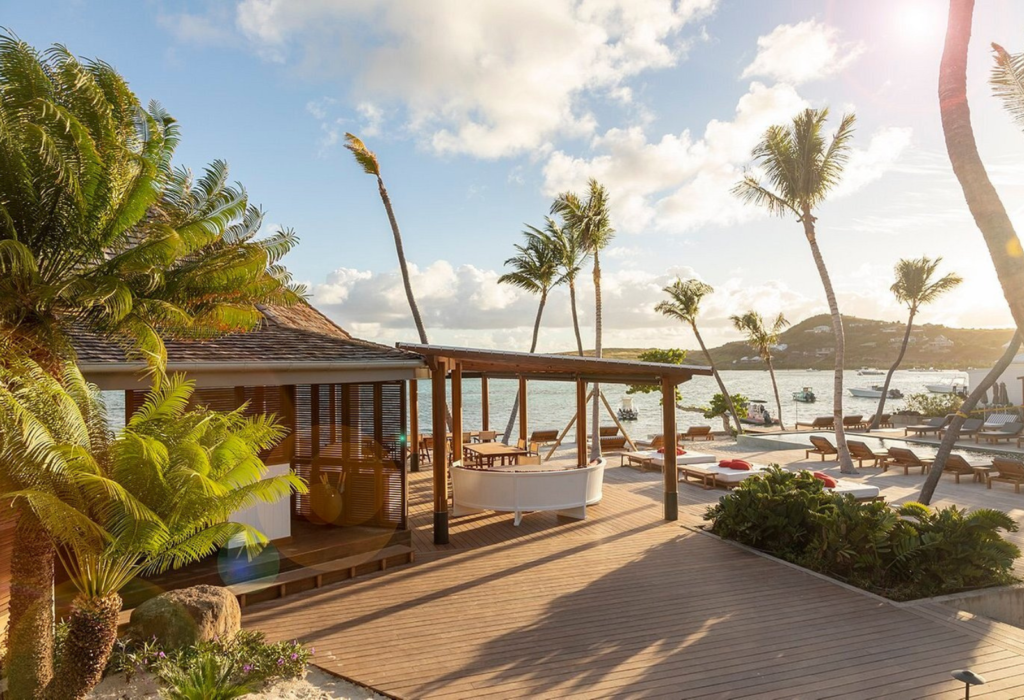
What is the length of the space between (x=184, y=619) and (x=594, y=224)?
16.6 m

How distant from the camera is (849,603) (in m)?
7.09

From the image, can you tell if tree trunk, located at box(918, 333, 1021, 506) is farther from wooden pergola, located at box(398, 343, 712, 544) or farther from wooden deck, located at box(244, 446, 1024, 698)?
wooden deck, located at box(244, 446, 1024, 698)

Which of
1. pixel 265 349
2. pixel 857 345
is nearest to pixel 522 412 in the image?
pixel 265 349

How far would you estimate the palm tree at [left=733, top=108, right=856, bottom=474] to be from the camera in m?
16.8

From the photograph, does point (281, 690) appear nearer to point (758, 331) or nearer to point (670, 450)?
point (670, 450)

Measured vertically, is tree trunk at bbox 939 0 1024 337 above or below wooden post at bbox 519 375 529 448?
above

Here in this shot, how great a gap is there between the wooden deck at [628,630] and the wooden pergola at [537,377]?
147cm

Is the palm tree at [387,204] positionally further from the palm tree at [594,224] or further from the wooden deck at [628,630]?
the wooden deck at [628,630]

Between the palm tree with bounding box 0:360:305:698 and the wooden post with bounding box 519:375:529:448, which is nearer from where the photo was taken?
the palm tree with bounding box 0:360:305:698

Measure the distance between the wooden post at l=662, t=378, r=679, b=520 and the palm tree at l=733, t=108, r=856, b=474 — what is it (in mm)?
8262

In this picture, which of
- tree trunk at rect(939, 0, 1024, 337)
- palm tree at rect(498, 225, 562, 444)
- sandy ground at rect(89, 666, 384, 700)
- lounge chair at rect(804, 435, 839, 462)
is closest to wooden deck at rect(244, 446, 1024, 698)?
sandy ground at rect(89, 666, 384, 700)

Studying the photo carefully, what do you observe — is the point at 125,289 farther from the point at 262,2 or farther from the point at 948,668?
the point at 948,668

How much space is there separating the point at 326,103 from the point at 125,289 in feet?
29.8

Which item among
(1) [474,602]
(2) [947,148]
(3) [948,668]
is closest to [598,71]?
(2) [947,148]
